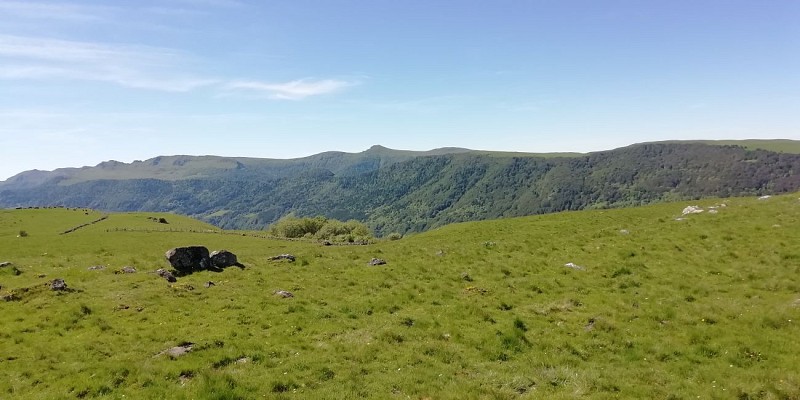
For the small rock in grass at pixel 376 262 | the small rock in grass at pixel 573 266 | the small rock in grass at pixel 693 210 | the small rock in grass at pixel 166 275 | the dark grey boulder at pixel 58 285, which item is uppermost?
the small rock in grass at pixel 693 210

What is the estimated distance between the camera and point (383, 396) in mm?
15977

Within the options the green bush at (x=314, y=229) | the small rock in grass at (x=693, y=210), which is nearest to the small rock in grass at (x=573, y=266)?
the small rock in grass at (x=693, y=210)

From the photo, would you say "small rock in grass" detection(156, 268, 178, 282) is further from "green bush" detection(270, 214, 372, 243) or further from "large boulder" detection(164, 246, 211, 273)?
"green bush" detection(270, 214, 372, 243)

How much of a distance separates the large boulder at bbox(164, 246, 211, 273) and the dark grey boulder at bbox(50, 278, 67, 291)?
7.16 metres

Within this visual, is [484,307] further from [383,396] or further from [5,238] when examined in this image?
[5,238]

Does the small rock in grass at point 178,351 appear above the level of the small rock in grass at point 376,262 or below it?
below

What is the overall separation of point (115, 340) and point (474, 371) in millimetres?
17745

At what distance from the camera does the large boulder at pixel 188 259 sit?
35.3 metres

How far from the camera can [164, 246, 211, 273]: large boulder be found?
35.3 m

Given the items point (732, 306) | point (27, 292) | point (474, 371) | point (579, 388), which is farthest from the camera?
point (27, 292)

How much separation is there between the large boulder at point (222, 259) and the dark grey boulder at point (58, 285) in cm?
1018

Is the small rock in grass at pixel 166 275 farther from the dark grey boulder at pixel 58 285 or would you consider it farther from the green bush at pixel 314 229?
the green bush at pixel 314 229

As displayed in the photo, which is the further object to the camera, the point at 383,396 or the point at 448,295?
the point at 448,295

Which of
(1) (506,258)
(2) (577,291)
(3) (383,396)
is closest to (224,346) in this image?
(3) (383,396)
